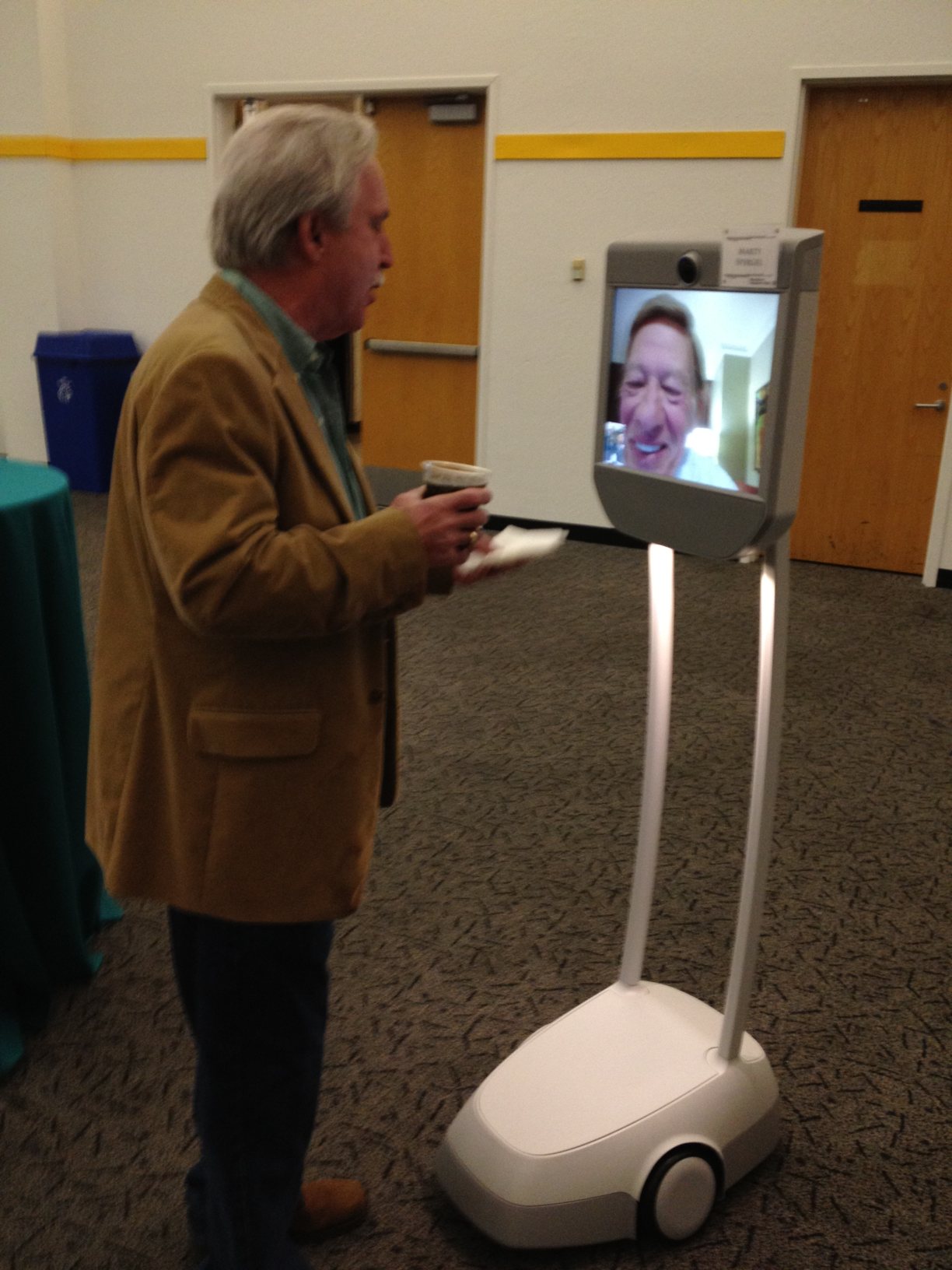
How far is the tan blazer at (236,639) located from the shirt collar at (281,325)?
1 cm

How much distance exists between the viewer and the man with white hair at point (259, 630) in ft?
3.67

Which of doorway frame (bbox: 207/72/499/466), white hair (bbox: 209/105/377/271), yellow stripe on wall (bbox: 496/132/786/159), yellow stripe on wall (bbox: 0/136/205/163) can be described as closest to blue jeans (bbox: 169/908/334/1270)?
white hair (bbox: 209/105/377/271)

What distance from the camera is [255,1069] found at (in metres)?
1.33

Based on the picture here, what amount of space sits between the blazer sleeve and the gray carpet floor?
1.02 meters

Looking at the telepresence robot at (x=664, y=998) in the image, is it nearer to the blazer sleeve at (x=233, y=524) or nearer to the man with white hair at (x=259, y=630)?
the man with white hair at (x=259, y=630)

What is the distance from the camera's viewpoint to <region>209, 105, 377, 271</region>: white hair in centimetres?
117

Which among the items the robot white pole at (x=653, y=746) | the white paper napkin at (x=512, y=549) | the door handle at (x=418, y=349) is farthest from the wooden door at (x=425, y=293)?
the white paper napkin at (x=512, y=549)

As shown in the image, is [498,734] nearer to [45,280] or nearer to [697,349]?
[697,349]

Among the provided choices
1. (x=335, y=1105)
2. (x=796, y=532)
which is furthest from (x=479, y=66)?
(x=335, y=1105)

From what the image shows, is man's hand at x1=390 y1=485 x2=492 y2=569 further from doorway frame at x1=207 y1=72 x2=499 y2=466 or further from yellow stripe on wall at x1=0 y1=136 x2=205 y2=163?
yellow stripe on wall at x1=0 y1=136 x2=205 y2=163

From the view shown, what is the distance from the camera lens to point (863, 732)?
3596 millimetres

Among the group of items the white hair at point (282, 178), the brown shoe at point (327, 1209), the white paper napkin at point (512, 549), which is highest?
the white hair at point (282, 178)

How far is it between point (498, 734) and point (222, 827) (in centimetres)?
234

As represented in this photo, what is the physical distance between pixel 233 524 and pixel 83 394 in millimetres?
6317
